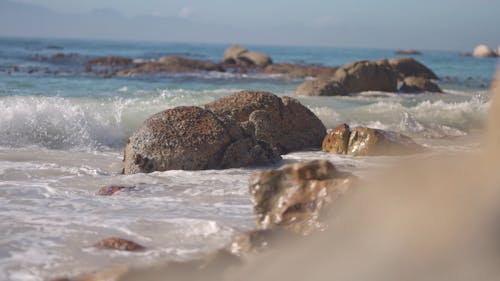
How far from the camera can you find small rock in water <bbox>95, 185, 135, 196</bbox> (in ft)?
21.5

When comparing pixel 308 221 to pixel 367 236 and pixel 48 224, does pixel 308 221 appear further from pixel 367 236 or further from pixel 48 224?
pixel 48 224

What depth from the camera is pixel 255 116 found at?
9914 mm

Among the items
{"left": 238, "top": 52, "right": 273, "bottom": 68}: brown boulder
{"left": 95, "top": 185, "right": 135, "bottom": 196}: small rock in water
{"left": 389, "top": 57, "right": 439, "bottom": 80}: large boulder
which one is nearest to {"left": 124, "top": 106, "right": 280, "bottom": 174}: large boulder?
{"left": 95, "top": 185, "right": 135, "bottom": 196}: small rock in water

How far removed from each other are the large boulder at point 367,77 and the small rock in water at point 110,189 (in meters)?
16.6

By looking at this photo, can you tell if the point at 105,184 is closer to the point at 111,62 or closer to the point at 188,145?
the point at 188,145

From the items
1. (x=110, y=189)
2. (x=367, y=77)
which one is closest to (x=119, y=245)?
(x=110, y=189)

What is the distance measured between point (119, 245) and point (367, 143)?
5.72 meters

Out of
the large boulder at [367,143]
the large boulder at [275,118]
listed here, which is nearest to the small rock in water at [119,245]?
the large boulder at [275,118]

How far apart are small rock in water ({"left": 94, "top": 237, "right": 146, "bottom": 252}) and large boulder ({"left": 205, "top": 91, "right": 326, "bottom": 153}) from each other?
530cm

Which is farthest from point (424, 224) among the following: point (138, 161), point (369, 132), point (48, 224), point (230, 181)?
point (369, 132)

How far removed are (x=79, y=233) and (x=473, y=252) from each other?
116 inches

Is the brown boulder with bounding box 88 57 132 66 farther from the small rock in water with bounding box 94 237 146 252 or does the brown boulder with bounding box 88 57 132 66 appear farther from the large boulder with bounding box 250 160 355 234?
the large boulder with bounding box 250 160 355 234

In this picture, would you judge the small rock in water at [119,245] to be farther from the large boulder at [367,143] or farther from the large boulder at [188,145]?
the large boulder at [367,143]

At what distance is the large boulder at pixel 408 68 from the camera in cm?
2911
